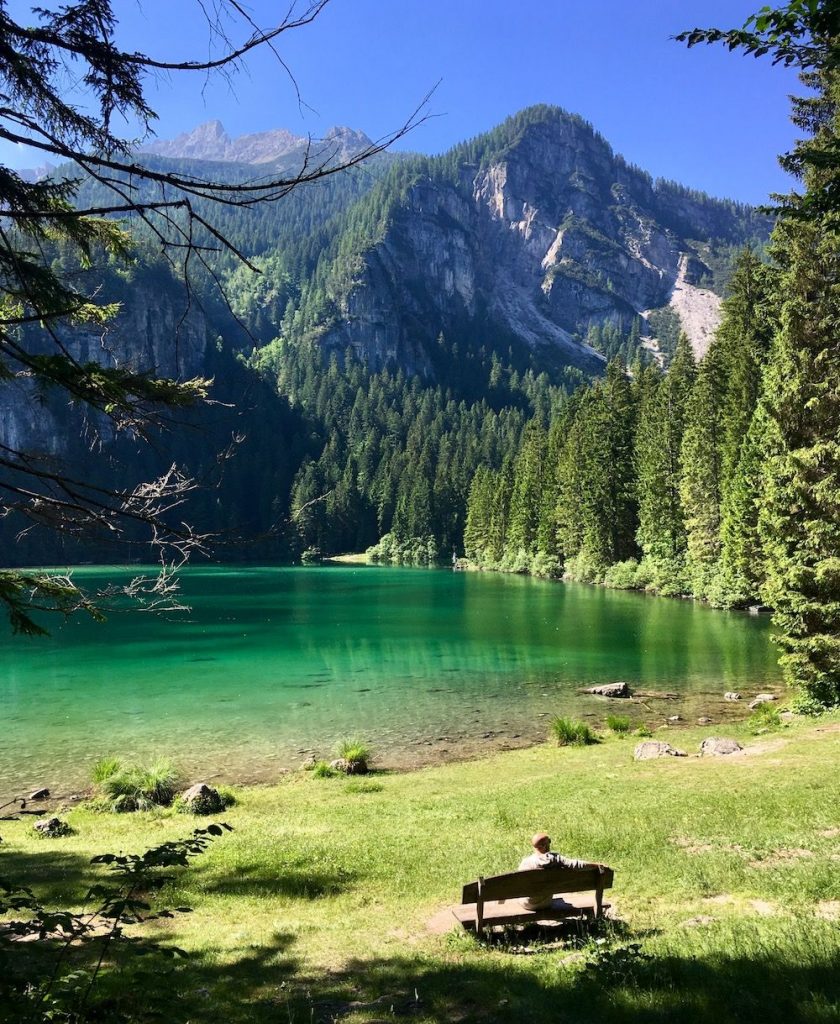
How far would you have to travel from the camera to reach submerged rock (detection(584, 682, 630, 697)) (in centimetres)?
2422

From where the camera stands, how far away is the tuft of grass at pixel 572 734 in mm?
18688

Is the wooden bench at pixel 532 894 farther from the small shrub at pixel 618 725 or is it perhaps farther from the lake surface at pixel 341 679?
the small shrub at pixel 618 725

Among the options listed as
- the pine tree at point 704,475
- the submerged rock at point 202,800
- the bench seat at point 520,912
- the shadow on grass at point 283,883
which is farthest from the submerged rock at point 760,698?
the pine tree at point 704,475

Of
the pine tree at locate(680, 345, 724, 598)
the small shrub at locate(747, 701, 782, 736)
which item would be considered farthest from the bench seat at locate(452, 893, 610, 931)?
the pine tree at locate(680, 345, 724, 598)

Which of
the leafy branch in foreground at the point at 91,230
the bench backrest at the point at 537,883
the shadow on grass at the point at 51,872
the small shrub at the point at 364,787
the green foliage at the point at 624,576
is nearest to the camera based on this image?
the leafy branch in foreground at the point at 91,230

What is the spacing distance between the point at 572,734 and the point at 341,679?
12326 millimetres

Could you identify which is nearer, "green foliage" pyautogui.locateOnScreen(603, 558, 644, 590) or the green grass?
the green grass

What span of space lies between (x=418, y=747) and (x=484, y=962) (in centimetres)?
1323

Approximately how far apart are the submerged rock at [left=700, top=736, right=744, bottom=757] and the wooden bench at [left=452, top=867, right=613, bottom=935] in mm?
9315

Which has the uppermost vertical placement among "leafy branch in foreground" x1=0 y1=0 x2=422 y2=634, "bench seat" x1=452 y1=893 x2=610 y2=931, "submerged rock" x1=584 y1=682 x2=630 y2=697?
"leafy branch in foreground" x1=0 y1=0 x2=422 y2=634

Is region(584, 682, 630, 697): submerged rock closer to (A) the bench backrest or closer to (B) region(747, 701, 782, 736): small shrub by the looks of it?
(B) region(747, 701, 782, 736): small shrub

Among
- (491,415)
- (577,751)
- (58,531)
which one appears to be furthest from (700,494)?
(491,415)

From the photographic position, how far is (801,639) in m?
20.0

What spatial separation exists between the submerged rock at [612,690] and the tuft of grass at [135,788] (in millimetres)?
14307
